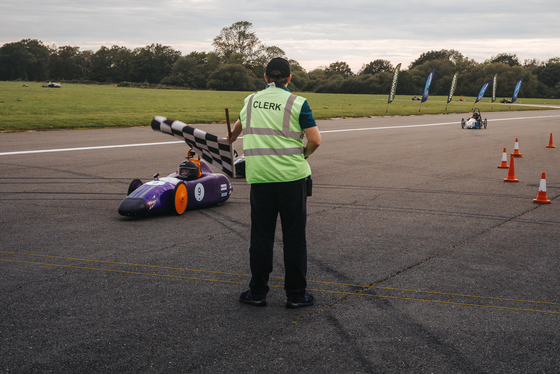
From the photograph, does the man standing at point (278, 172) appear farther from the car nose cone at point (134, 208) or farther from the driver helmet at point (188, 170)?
the driver helmet at point (188, 170)

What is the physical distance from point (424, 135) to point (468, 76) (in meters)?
89.7

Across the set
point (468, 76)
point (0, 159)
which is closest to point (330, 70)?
point (468, 76)

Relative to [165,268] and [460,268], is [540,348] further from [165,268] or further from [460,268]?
[165,268]

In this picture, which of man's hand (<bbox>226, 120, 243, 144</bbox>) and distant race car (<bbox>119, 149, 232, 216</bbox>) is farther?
distant race car (<bbox>119, 149, 232, 216</bbox>)

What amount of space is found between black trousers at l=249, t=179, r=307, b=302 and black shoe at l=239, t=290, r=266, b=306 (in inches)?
1.6

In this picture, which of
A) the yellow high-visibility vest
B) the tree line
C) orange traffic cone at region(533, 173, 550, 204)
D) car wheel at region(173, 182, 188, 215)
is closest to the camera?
the yellow high-visibility vest

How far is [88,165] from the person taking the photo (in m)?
10.4

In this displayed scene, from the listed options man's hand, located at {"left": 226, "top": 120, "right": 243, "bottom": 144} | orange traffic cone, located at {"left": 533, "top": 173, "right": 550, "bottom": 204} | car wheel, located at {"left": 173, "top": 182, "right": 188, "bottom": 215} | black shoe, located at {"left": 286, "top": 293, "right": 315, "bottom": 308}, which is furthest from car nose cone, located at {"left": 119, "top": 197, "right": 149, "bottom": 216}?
orange traffic cone, located at {"left": 533, "top": 173, "right": 550, "bottom": 204}

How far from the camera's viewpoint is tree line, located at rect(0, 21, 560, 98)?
306ft

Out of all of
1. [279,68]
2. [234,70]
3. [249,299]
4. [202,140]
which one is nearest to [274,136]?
[279,68]

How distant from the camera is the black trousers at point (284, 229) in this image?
12.1ft

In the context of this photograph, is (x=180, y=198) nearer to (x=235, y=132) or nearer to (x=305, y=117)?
(x=235, y=132)

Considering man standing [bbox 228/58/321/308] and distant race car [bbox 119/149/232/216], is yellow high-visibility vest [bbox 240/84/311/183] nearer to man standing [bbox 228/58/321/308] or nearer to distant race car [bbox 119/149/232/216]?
man standing [bbox 228/58/321/308]

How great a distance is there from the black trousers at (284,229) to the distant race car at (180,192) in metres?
2.86
